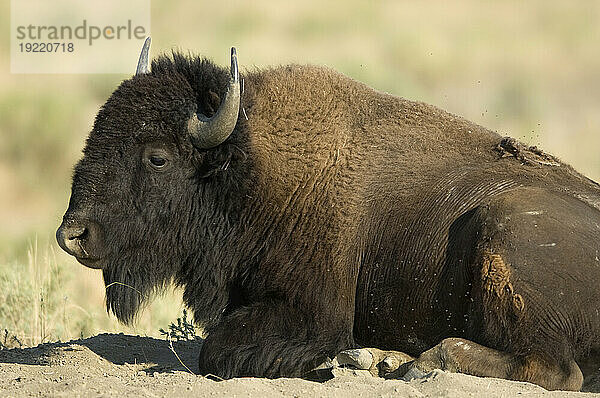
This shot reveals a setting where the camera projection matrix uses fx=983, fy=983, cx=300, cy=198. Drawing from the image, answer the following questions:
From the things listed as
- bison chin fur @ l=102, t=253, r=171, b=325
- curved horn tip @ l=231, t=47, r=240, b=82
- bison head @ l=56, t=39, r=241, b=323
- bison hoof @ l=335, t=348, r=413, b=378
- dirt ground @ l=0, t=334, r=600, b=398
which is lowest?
dirt ground @ l=0, t=334, r=600, b=398

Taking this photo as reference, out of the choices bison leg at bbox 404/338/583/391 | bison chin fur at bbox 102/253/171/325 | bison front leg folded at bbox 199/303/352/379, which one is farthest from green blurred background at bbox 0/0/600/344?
bison leg at bbox 404/338/583/391

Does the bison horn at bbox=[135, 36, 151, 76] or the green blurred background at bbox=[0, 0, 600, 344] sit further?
the green blurred background at bbox=[0, 0, 600, 344]

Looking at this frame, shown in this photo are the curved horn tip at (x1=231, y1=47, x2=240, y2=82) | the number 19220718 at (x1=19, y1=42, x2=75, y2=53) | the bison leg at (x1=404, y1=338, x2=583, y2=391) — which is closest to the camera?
the bison leg at (x1=404, y1=338, x2=583, y2=391)

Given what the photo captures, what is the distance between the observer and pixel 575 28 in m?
32.9

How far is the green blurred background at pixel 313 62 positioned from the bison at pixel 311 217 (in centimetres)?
156

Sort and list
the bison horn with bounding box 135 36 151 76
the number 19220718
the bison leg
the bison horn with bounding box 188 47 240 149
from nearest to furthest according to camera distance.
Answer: the bison leg, the bison horn with bounding box 188 47 240 149, the bison horn with bounding box 135 36 151 76, the number 19220718

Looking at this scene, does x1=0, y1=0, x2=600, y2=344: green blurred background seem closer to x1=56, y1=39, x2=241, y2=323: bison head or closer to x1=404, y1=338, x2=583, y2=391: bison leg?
x1=56, y1=39, x2=241, y2=323: bison head

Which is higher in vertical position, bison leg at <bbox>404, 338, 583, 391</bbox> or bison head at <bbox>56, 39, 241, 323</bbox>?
bison head at <bbox>56, 39, 241, 323</bbox>

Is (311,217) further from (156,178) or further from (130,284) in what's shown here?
(130,284)

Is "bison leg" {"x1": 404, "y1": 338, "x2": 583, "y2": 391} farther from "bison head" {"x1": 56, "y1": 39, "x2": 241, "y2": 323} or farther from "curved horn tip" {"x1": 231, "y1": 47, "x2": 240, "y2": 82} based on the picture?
"curved horn tip" {"x1": 231, "y1": 47, "x2": 240, "y2": 82}

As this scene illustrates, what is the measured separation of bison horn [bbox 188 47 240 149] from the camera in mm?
6090

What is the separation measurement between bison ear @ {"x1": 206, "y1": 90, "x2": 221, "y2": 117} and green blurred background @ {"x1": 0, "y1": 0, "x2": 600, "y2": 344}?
2099 millimetres

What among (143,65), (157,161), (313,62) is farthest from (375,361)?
(313,62)

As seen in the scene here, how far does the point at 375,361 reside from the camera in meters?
5.88
